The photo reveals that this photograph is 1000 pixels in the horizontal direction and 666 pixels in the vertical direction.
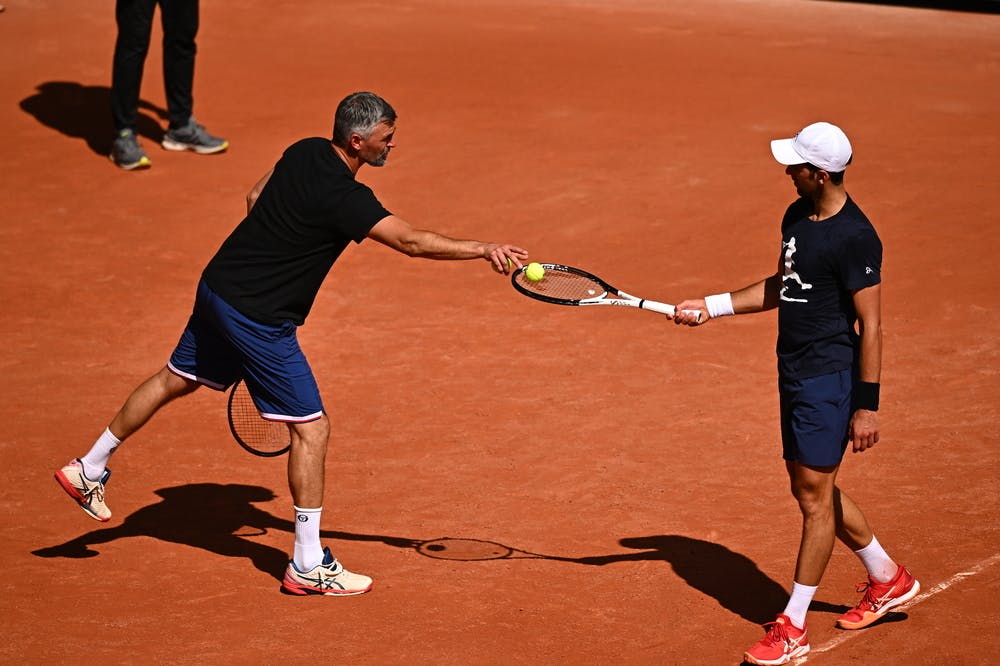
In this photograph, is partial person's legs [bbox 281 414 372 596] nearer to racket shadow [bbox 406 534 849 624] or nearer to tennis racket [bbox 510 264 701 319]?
racket shadow [bbox 406 534 849 624]

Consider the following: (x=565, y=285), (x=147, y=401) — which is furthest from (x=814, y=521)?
(x=147, y=401)

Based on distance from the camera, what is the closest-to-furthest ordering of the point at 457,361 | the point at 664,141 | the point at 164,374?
the point at 164,374 < the point at 457,361 < the point at 664,141

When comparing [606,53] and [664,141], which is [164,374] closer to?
[664,141]

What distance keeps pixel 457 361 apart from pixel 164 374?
10.4 feet

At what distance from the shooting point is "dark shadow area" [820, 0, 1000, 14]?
776 inches

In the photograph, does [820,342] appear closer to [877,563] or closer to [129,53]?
[877,563]

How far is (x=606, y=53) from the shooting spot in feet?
54.5

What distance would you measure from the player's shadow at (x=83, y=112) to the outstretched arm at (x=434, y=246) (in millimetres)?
8570

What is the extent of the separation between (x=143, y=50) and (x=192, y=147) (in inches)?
43.2

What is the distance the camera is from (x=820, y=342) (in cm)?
561

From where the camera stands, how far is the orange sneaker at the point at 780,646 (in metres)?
5.59

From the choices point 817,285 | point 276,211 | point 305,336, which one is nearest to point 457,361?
point 305,336

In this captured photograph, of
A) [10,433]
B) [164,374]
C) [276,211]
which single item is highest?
[276,211]

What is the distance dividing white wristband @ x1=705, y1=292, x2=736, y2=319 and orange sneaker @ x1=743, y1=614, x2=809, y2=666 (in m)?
1.37
